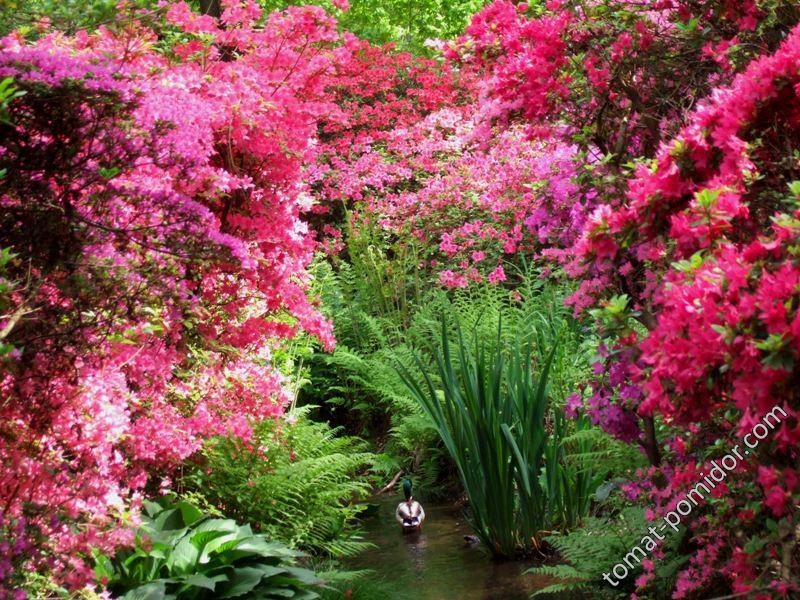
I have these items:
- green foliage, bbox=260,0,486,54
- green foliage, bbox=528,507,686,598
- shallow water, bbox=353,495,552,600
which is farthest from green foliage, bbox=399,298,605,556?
green foliage, bbox=260,0,486,54

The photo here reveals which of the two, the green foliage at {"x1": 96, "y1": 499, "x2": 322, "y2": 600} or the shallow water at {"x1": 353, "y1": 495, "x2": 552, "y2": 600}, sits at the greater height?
the green foliage at {"x1": 96, "y1": 499, "x2": 322, "y2": 600}

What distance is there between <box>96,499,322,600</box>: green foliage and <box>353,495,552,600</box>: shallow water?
2.69 feet

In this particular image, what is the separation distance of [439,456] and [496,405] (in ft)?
8.86

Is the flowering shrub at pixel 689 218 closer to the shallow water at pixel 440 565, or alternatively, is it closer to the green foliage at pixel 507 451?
the green foliage at pixel 507 451

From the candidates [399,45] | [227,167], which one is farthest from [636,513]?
[399,45]

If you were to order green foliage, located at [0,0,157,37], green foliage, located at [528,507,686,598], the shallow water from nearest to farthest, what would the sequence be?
green foliage, located at [0,0,157,37] → green foliage, located at [528,507,686,598] → the shallow water

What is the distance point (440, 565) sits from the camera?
543 cm

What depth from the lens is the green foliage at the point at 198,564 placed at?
3.80 metres

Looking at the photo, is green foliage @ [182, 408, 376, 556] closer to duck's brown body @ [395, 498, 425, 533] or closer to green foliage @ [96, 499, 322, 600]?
duck's brown body @ [395, 498, 425, 533]

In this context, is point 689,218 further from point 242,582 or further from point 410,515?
point 410,515

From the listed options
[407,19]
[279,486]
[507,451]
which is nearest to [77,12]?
[279,486]

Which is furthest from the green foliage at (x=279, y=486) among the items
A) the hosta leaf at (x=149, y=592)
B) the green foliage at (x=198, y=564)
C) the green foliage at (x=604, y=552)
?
the green foliage at (x=604, y=552)

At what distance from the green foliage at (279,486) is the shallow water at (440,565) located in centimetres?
27

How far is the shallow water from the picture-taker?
482 centimetres
